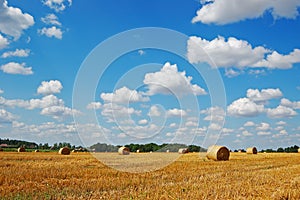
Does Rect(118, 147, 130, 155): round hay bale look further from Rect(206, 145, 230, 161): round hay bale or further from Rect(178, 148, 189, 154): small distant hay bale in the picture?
Rect(206, 145, 230, 161): round hay bale

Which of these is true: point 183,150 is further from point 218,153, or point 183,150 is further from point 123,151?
point 218,153

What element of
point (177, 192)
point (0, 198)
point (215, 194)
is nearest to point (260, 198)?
point (215, 194)

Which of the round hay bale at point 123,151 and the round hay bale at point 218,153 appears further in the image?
the round hay bale at point 123,151

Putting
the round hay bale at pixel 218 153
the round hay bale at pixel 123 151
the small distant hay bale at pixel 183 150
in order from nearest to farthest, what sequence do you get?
the round hay bale at pixel 218 153 < the round hay bale at pixel 123 151 < the small distant hay bale at pixel 183 150

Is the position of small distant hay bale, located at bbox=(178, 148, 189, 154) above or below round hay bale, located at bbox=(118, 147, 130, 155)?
above

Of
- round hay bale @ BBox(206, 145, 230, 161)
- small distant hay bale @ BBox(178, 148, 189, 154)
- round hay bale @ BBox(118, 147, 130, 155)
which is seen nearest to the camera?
round hay bale @ BBox(206, 145, 230, 161)

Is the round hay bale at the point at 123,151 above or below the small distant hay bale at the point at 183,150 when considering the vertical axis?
below

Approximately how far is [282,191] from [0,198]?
6.65 metres

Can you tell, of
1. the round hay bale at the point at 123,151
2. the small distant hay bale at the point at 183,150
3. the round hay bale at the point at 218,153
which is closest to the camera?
the round hay bale at the point at 218,153

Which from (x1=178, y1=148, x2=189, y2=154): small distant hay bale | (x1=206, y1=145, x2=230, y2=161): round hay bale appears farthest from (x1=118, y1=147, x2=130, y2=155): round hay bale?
(x1=206, y1=145, x2=230, y2=161): round hay bale

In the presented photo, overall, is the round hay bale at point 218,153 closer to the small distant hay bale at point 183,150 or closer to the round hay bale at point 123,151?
the round hay bale at point 123,151

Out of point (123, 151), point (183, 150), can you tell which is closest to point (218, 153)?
point (123, 151)

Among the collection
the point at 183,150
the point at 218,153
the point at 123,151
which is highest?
the point at 183,150

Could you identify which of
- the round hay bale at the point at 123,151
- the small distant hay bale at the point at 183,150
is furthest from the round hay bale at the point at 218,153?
the small distant hay bale at the point at 183,150
